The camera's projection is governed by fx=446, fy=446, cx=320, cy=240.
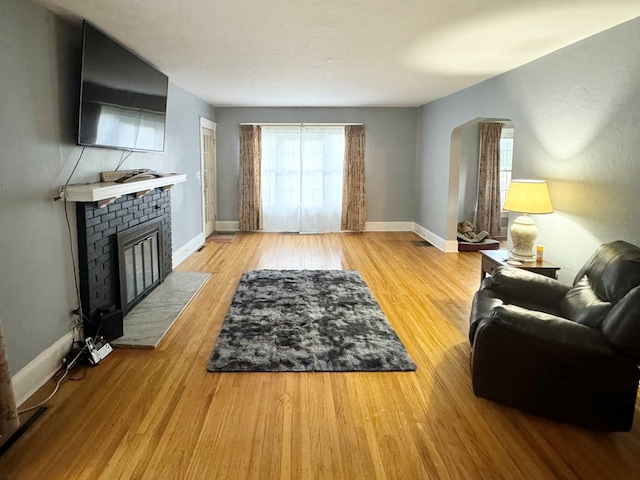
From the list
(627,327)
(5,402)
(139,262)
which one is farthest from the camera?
(139,262)

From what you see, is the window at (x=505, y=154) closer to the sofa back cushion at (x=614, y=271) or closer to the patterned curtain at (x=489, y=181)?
the patterned curtain at (x=489, y=181)

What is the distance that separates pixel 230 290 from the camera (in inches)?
189

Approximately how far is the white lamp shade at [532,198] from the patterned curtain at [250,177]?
17.9ft

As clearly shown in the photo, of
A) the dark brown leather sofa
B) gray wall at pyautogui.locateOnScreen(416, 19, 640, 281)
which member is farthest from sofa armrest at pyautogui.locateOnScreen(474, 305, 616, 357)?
Answer: gray wall at pyautogui.locateOnScreen(416, 19, 640, 281)

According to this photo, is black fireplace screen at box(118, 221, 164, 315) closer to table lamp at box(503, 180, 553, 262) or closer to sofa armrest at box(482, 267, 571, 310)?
sofa armrest at box(482, 267, 571, 310)

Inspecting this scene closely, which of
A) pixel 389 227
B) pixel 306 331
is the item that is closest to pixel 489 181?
pixel 389 227

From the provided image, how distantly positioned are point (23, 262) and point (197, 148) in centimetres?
457

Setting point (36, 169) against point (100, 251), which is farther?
point (100, 251)

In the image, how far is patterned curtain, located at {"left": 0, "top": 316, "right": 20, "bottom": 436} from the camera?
2016 mm

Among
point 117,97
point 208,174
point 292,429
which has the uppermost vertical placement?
point 117,97

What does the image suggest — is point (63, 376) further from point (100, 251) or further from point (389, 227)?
point (389, 227)

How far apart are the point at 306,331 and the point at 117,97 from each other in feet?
7.78

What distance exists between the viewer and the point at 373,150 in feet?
27.7

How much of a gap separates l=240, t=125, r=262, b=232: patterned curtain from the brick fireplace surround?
4.10 meters
